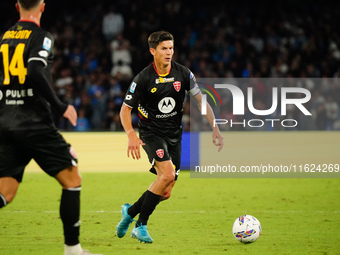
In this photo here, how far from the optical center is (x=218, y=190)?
12.1 meters

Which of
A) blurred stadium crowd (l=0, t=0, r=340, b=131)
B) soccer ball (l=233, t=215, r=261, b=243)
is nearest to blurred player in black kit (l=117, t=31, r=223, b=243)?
soccer ball (l=233, t=215, r=261, b=243)

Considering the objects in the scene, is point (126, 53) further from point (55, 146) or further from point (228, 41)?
point (55, 146)

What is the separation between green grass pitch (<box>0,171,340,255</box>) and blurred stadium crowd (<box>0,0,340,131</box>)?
5412 mm

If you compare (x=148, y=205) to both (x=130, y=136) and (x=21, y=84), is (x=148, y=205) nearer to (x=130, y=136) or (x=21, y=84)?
(x=130, y=136)

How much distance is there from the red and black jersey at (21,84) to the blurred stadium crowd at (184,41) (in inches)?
474

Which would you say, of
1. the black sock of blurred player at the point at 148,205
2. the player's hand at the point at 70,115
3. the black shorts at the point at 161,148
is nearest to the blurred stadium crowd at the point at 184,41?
the black shorts at the point at 161,148

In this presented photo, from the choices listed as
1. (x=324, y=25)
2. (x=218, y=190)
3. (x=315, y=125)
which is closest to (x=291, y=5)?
(x=324, y=25)

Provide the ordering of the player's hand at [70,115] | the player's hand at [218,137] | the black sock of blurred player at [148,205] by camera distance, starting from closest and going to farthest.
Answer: the player's hand at [70,115], the black sock of blurred player at [148,205], the player's hand at [218,137]

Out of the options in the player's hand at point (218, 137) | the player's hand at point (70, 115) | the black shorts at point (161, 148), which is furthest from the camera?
the player's hand at point (218, 137)

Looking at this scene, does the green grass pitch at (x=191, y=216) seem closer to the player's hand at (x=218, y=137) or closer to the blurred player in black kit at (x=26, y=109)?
the player's hand at (x=218, y=137)

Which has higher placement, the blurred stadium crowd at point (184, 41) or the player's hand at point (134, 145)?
the blurred stadium crowd at point (184, 41)

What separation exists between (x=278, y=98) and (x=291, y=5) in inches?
270

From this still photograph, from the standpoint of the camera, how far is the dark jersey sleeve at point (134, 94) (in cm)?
727

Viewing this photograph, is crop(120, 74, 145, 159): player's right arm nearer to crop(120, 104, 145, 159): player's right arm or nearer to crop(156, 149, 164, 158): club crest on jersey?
crop(120, 104, 145, 159): player's right arm
